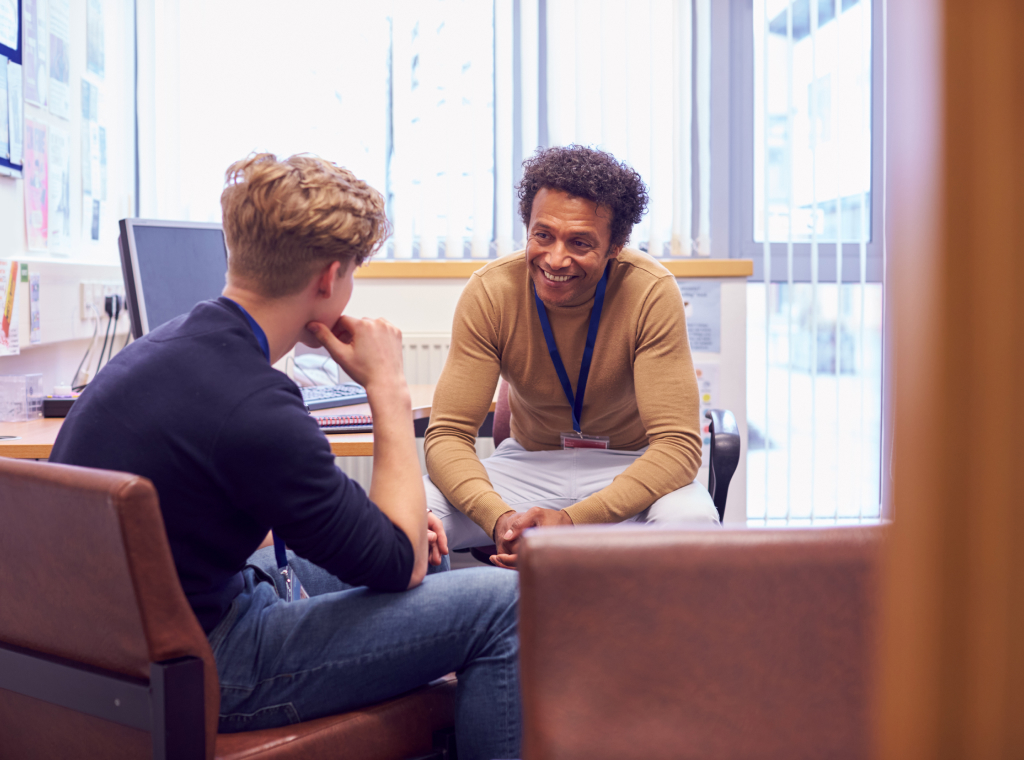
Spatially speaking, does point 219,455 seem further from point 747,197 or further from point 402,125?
point 747,197

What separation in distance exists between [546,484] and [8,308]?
4.45 ft

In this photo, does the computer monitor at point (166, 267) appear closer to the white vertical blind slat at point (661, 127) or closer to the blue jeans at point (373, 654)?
the blue jeans at point (373, 654)

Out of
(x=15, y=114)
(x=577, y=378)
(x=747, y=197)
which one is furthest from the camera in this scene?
(x=747, y=197)

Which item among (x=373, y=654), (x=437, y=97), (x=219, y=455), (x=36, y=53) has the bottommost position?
(x=373, y=654)

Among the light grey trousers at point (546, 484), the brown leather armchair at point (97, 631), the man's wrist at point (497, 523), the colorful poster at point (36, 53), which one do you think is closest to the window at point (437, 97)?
the colorful poster at point (36, 53)

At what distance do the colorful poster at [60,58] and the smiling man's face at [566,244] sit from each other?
153 cm

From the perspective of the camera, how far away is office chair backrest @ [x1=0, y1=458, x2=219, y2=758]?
74 centimetres

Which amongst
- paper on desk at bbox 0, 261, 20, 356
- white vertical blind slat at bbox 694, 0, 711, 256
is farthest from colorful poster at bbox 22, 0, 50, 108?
white vertical blind slat at bbox 694, 0, 711, 256

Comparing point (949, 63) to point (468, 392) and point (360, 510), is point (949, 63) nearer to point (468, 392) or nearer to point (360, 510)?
point (360, 510)

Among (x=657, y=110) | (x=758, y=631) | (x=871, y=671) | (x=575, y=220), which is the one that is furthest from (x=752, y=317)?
(x=871, y=671)

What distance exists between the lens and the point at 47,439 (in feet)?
5.06

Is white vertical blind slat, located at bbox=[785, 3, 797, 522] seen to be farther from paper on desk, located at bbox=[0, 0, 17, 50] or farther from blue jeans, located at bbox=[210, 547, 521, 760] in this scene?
paper on desk, located at bbox=[0, 0, 17, 50]

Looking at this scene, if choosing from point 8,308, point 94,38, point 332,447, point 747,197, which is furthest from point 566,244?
point 94,38

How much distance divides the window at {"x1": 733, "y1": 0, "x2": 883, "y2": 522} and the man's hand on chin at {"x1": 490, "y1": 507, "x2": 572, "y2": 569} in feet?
5.49
